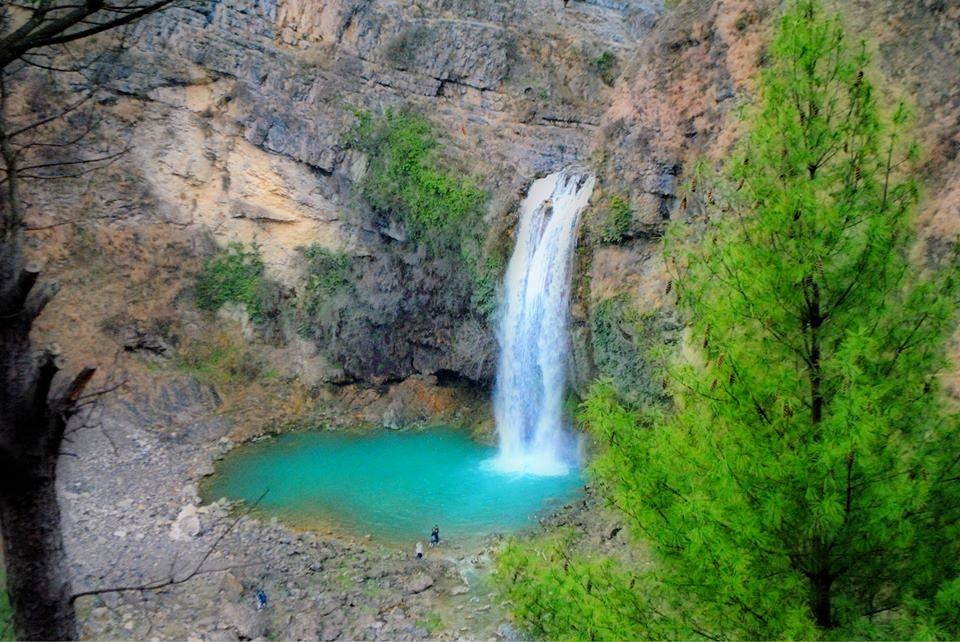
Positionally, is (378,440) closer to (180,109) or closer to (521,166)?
(521,166)

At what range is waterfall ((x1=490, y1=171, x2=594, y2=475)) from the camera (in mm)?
16406

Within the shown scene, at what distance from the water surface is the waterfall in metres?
1.07

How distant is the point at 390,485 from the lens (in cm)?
1583

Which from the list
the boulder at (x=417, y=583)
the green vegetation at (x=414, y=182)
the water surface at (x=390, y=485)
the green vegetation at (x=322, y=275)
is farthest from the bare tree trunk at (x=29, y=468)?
the green vegetation at (x=322, y=275)

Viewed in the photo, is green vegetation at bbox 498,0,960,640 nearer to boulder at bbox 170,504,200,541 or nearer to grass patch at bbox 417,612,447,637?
grass patch at bbox 417,612,447,637

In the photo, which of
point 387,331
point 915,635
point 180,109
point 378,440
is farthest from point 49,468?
point 180,109

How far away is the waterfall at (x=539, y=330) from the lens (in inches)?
646

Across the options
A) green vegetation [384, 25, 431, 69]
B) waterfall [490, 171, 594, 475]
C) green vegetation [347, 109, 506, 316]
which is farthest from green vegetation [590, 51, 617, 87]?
waterfall [490, 171, 594, 475]

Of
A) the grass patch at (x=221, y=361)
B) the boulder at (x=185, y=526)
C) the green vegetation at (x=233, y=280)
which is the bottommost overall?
the boulder at (x=185, y=526)

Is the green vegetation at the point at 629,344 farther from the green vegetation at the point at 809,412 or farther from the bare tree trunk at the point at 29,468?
the bare tree trunk at the point at 29,468

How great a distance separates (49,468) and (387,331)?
18.2 m

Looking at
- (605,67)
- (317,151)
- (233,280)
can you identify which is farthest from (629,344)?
(605,67)

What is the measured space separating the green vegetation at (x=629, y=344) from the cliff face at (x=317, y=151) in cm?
78

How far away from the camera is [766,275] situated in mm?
4133
